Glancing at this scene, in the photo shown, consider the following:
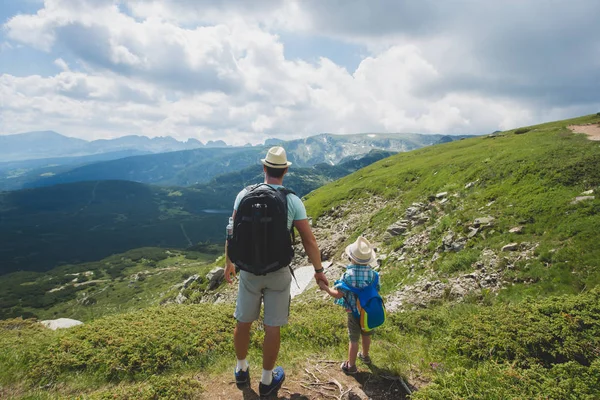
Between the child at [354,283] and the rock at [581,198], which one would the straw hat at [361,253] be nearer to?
the child at [354,283]

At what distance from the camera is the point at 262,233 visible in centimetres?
525

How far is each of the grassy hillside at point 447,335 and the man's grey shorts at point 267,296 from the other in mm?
1705

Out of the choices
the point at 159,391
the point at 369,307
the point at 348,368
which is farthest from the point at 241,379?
the point at 369,307

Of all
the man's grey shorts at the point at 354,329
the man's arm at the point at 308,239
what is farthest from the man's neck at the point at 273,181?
the man's grey shorts at the point at 354,329

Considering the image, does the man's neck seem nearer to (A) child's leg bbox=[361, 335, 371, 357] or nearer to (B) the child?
(B) the child

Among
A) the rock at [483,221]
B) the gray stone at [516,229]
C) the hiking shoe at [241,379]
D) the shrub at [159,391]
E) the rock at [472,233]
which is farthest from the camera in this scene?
the rock at [483,221]

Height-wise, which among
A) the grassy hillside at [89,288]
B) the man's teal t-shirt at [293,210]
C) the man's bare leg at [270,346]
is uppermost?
the man's teal t-shirt at [293,210]

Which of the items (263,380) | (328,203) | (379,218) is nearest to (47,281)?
(328,203)

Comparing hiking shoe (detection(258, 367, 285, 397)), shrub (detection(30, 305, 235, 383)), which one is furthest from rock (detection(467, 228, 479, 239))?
hiking shoe (detection(258, 367, 285, 397))

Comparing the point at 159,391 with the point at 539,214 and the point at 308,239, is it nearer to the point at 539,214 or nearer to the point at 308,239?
the point at 308,239

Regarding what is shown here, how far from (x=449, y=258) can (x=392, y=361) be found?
9.14 metres

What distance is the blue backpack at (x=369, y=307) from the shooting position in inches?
252

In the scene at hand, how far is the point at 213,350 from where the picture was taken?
771cm

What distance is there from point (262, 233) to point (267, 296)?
128 centimetres
